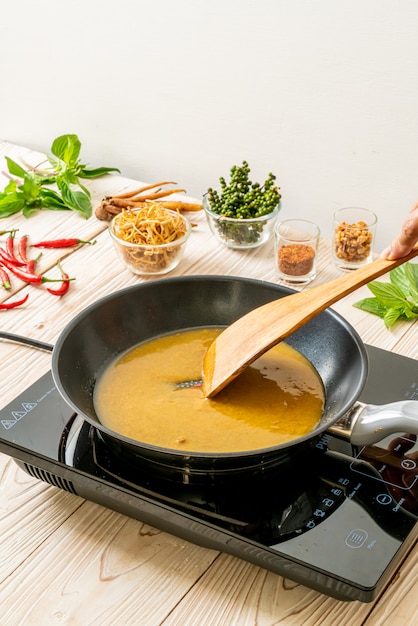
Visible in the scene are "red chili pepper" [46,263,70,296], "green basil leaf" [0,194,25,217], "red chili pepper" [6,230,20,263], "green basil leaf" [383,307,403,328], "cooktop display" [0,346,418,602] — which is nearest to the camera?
"cooktop display" [0,346,418,602]

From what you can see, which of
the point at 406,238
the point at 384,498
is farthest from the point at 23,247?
the point at 384,498

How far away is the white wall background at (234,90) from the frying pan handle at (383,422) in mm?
882

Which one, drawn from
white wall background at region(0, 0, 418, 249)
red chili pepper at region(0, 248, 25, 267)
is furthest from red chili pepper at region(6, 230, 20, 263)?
white wall background at region(0, 0, 418, 249)

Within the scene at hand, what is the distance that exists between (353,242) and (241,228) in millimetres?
242

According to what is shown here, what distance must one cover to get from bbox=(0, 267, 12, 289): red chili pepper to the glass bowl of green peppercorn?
0.45 m

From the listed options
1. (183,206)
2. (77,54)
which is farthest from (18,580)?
(77,54)

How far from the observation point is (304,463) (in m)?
1.02

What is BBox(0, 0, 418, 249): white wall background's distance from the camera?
5.50 feet

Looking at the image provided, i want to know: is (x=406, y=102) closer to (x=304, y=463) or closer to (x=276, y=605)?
(x=304, y=463)

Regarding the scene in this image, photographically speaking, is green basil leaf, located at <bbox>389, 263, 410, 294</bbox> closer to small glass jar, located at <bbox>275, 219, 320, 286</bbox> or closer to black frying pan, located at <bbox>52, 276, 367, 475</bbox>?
small glass jar, located at <bbox>275, 219, 320, 286</bbox>

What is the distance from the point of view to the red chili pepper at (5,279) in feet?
5.22

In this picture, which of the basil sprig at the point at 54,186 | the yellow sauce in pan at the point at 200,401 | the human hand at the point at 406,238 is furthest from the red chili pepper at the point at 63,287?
the human hand at the point at 406,238

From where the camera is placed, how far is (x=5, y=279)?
1.61m

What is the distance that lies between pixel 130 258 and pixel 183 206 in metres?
0.30
